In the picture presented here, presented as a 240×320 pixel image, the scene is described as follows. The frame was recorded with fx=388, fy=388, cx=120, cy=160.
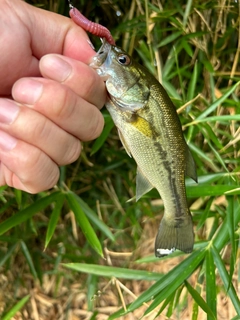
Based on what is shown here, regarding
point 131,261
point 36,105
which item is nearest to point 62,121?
point 36,105

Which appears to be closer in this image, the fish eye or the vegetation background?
the fish eye

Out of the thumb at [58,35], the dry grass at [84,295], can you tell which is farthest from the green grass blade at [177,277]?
the thumb at [58,35]

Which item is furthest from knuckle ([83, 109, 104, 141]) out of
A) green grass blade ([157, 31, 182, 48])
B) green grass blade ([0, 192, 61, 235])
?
green grass blade ([157, 31, 182, 48])

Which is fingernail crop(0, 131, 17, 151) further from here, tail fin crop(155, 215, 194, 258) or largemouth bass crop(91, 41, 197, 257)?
tail fin crop(155, 215, 194, 258)

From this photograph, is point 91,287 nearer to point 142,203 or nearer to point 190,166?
point 142,203

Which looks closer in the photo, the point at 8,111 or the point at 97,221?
the point at 8,111

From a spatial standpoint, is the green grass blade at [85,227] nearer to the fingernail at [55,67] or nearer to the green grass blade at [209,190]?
the green grass blade at [209,190]

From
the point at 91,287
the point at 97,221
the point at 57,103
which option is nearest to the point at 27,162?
the point at 57,103
